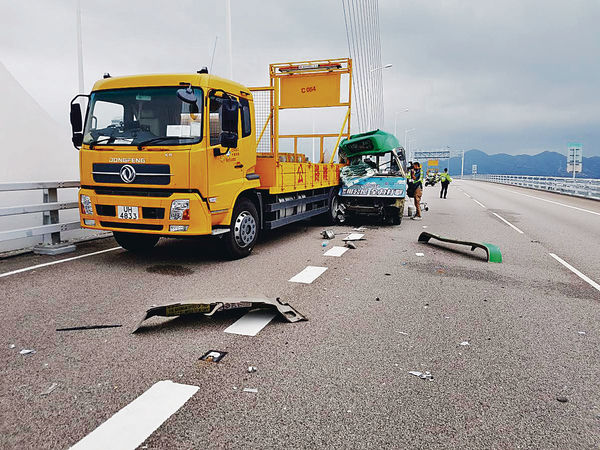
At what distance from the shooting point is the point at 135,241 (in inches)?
305

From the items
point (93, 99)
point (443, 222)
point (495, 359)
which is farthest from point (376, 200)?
point (495, 359)

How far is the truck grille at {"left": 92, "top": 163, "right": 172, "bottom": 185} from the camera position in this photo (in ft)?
20.1

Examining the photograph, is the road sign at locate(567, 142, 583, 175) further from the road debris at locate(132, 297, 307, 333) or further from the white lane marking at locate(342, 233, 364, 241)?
the road debris at locate(132, 297, 307, 333)

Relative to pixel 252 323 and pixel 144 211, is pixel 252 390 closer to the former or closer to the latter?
pixel 252 323

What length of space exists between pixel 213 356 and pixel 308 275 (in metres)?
2.89

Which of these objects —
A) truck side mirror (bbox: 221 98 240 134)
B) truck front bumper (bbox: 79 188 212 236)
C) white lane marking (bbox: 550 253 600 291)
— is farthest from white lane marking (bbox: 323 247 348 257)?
white lane marking (bbox: 550 253 600 291)

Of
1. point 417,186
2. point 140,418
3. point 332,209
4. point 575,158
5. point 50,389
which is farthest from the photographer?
point 575,158

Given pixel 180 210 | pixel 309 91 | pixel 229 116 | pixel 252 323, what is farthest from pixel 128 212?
pixel 309 91

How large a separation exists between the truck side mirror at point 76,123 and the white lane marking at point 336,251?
4.36 meters

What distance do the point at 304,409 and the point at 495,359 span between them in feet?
5.64

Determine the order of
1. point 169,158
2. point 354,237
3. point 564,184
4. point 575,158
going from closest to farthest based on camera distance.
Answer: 1. point 169,158
2. point 354,237
3. point 564,184
4. point 575,158

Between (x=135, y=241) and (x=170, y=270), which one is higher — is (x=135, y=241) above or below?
above

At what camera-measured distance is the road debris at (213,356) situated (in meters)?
3.43

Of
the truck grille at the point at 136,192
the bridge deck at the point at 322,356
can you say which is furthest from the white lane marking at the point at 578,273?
the truck grille at the point at 136,192
